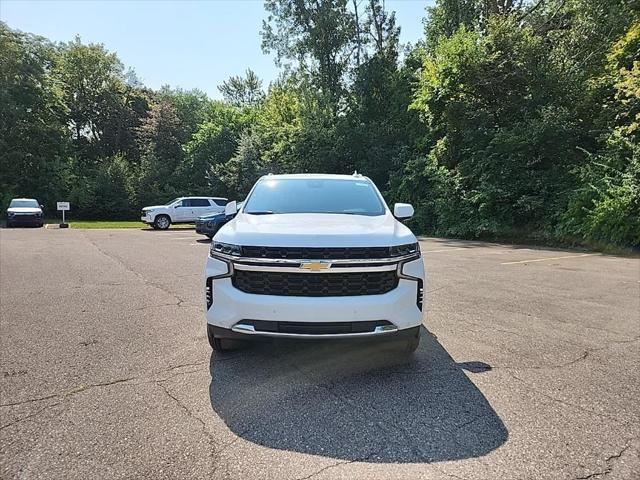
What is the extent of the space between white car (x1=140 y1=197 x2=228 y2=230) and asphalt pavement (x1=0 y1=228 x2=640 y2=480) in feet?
59.8

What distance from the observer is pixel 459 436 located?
282 centimetres

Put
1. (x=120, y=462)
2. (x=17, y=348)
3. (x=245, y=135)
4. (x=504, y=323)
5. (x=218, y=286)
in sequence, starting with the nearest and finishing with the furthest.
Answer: (x=120, y=462) < (x=218, y=286) < (x=17, y=348) < (x=504, y=323) < (x=245, y=135)

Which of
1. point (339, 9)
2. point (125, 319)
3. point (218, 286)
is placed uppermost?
point (339, 9)

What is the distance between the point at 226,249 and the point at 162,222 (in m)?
22.0

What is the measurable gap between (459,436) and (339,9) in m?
32.5

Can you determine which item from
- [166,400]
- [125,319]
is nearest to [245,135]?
[125,319]

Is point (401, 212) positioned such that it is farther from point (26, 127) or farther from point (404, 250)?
point (26, 127)

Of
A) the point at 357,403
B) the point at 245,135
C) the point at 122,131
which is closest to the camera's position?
the point at 357,403

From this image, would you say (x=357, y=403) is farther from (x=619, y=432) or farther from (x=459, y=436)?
(x=619, y=432)

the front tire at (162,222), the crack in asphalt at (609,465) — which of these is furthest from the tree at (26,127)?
the crack in asphalt at (609,465)

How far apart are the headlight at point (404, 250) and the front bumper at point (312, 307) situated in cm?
9

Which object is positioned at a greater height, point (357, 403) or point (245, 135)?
point (245, 135)

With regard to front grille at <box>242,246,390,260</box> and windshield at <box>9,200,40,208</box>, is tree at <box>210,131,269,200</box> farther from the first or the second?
front grille at <box>242,246,390,260</box>

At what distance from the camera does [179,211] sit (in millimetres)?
24750
